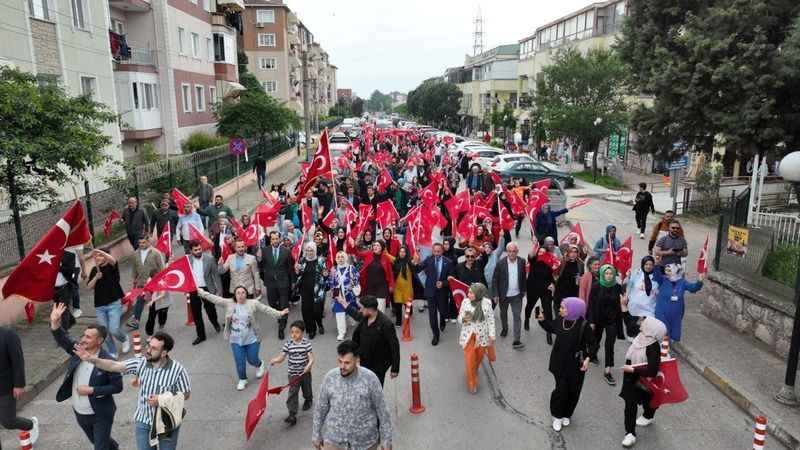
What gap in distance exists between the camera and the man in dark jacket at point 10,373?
5.49 metres

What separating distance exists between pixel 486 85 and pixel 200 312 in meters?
67.3

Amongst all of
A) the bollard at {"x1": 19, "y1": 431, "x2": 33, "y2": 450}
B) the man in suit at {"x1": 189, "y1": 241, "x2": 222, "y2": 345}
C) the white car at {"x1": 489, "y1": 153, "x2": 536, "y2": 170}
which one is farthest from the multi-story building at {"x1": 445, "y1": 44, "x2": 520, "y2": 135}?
the bollard at {"x1": 19, "y1": 431, "x2": 33, "y2": 450}

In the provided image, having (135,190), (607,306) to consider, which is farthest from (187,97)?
(607,306)

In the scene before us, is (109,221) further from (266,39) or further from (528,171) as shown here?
(266,39)

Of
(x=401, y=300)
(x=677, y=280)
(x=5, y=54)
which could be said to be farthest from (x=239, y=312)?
(x=5, y=54)

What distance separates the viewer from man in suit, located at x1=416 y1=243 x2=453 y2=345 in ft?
30.2

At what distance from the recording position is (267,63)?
2490 inches

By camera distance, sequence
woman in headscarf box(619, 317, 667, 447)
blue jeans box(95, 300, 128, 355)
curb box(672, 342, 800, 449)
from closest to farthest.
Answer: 1. woman in headscarf box(619, 317, 667, 447)
2. curb box(672, 342, 800, 449)
3. blue jeans box(95, 300, 128, 355)

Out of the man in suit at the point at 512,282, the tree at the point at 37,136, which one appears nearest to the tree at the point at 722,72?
the man in suit at the point at 512,282

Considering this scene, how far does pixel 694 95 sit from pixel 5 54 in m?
16.9

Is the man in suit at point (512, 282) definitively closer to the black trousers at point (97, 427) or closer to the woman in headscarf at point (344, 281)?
the woman in headscarf at point (344, 281)

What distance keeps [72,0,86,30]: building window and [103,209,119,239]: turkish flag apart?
7.85 m

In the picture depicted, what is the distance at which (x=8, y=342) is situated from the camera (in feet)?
18.0

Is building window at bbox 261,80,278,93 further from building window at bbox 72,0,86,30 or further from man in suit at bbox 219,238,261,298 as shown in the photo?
man in suit at bbox 219,238,261,298
